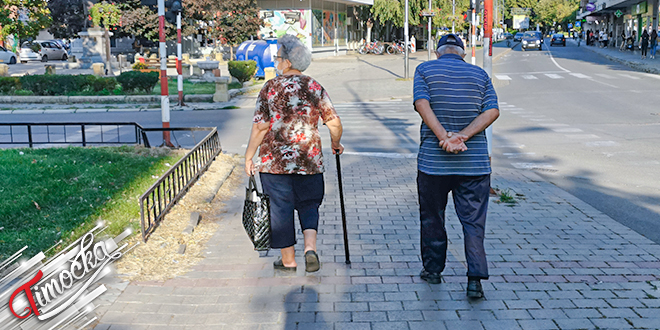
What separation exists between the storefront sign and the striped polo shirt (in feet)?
186

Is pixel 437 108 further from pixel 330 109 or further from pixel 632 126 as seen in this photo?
pixel 632 126

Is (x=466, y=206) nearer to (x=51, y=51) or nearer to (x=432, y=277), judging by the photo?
(x=432, y=277)

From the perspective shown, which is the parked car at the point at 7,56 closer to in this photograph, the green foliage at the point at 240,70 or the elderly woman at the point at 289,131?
the green foliage at the point at 240,70

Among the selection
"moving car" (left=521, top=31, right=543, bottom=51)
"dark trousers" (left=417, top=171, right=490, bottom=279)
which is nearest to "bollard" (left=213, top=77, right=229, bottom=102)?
"dark trousers" (left=417, top=171, right=490, bottom=279)

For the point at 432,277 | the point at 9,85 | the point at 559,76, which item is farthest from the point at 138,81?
the point at 432,277

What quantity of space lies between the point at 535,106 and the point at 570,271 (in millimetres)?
14395

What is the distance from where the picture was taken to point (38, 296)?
170 inches

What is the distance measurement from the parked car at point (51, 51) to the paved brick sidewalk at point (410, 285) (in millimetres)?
47986

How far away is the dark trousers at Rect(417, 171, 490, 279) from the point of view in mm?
4516

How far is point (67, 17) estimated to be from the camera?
54.7 meters

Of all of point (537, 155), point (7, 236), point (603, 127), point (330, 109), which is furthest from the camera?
point (603, 127)

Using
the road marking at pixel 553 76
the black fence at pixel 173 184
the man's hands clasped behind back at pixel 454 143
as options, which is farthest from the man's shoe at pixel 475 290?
the road marking at pixel 553 76

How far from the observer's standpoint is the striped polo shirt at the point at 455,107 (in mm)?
4492

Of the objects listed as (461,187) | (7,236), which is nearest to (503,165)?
(461,187)
